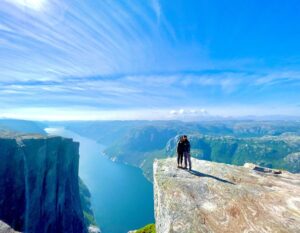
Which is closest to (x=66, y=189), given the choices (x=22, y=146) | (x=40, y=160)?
(x=40, y=160)

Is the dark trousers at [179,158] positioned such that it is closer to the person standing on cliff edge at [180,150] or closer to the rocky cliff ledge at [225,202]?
the person standing on cliff edge at [180,150]

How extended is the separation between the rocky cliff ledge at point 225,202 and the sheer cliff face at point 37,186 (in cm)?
11876

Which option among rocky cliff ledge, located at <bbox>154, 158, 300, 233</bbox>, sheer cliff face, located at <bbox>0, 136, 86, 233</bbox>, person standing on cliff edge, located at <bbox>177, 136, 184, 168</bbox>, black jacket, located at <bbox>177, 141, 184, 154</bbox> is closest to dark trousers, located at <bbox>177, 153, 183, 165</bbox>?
person standing on cliff edge, located at <bbox>177, 136, 184, 168</bbox>

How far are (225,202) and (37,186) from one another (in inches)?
5776

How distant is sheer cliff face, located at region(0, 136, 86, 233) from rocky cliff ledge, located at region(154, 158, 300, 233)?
118756 millimetres

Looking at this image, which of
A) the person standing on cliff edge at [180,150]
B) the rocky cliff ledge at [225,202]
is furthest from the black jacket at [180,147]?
the rocky cliff ledge at [225,202]

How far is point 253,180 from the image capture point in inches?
1168

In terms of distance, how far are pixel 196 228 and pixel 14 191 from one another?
130 metres

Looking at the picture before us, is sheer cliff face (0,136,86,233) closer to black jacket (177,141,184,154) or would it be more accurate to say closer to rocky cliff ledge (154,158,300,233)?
black jacket (177,141,184,154)

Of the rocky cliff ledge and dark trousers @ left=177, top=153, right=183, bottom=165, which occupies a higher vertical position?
dark trousers @ left=177, top=153, right=183, bottom=165

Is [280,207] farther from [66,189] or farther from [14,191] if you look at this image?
[66,189]

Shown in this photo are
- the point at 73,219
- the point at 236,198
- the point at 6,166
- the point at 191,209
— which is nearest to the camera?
the point at 191,209

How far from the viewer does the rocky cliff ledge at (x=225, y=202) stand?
778 inches

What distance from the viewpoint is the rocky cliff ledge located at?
778 inches
